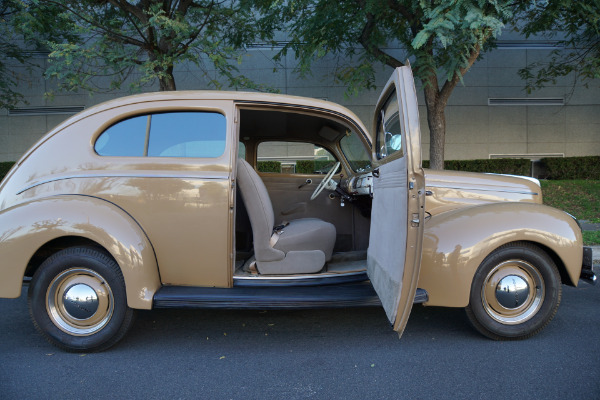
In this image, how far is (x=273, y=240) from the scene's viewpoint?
332 centimetres

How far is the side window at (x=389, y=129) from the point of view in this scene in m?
2.85

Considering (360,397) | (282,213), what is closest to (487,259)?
(360,397)

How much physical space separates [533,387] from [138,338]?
2.80 metres

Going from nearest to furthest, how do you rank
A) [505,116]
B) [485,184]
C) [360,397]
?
[360,397] → [485,184] → [505,116]

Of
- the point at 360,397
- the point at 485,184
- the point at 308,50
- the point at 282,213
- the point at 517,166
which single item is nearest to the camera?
the point at 360,397

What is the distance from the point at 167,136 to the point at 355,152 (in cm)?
180

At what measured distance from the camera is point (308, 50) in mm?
7281

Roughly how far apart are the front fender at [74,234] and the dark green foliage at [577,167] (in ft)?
43.2

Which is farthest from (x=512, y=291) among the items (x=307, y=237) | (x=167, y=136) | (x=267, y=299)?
(x=167, y=136)

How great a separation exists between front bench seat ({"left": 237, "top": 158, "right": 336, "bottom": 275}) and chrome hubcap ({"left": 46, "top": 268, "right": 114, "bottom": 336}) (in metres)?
1.18

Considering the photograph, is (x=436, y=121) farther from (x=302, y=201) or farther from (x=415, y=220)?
(x=415, y=220)

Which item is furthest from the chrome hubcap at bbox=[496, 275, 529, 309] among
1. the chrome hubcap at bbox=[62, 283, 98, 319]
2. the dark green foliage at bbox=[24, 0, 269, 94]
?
the dark green foliage at bbox=[24, 0, 269, 94]

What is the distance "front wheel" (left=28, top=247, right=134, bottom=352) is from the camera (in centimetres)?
285

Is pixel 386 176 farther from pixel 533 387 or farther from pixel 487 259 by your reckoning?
pixel 533 387
